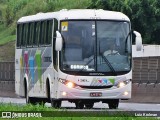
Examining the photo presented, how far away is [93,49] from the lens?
32.9 metres

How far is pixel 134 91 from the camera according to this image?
44.8 metres

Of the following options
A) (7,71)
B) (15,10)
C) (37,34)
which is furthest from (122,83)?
(15,10)

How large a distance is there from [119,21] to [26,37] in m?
5.95

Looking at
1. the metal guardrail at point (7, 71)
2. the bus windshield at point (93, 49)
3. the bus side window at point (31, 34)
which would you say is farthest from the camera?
the metal guardrail at point (7, 71)

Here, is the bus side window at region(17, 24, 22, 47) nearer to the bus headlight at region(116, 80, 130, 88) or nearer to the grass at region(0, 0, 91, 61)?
the bus headlight at region(116, 80, 130, 88)

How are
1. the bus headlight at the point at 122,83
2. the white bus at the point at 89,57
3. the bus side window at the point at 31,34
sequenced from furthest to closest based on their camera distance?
the bus side window at the point at 31,34
the bus headlight at the point at 122,83
the white bus at the point at 89,57

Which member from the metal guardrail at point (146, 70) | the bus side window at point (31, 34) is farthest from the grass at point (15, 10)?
the bus side window at point (31, 34)

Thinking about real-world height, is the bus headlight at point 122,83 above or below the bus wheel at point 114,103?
above

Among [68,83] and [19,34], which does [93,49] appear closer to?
[68,83]

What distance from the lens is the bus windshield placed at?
32750 mm

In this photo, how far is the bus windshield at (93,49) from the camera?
32.8 meters

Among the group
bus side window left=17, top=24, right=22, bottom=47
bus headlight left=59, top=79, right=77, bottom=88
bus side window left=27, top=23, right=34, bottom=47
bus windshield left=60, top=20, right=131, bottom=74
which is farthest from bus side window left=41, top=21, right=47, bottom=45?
bus side window left=17, top=24, right=22, bottom=47

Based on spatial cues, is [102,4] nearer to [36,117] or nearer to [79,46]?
[79,46]

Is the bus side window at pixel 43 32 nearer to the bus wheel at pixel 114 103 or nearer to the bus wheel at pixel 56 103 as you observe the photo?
the bus wheel at pixel 56 103
